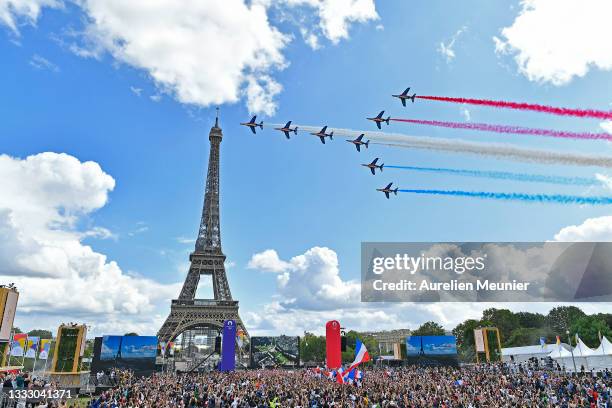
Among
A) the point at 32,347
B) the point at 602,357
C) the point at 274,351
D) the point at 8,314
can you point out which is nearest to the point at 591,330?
the point at 602,357

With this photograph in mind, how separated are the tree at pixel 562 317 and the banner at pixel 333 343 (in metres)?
97.7

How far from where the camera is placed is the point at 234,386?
2925cm

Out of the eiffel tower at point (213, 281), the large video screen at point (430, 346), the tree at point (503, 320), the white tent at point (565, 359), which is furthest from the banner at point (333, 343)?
the tree at point (503, 320)

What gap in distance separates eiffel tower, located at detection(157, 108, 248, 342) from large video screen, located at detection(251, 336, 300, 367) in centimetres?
1992

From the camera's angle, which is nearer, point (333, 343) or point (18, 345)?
point (333, 343)

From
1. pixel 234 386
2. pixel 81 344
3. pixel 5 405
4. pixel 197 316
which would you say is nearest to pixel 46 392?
pixel 5 405

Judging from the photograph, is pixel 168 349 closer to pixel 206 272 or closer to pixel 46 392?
pixel 206 272

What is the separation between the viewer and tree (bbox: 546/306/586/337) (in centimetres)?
10700

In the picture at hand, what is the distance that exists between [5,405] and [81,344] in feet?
79.1

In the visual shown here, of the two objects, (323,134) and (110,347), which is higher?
(323,134)

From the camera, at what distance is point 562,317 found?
111750 millimetres

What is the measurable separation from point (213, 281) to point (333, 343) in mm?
58715

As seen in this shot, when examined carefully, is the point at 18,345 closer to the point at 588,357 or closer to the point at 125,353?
the point at 125,353

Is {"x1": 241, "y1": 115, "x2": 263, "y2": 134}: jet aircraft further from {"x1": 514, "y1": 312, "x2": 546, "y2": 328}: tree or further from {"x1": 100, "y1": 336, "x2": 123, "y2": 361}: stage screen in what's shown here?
{"x1": 514, "y1": 312, "x2": 546, "y2": 328}: tree
